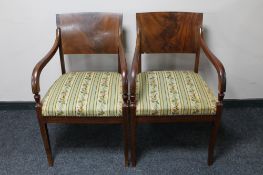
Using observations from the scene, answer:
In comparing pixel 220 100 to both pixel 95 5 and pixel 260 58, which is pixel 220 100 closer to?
pixel 260 58

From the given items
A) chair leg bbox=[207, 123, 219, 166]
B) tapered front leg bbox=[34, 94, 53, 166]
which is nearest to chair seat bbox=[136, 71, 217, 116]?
chair leg bbox=[207, 123, 219, 166]

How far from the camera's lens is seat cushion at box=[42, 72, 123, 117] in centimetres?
137

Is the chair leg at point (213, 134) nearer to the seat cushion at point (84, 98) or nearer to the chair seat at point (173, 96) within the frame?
the chair seat at point (173, 96)

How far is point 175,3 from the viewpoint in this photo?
1.70 m

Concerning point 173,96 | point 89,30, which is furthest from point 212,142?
point 89,30

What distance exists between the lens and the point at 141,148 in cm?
170

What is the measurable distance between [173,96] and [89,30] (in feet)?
→ 2.07

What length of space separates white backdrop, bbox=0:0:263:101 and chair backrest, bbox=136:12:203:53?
12 cm

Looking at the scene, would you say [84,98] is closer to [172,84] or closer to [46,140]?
[46,140]

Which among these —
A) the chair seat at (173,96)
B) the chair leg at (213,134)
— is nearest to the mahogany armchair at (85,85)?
the chair seat at (173,96)

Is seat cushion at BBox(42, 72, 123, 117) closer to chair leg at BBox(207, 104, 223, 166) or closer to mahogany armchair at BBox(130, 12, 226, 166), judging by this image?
mahogany armchair at BBox(130, 12, 226, 166)

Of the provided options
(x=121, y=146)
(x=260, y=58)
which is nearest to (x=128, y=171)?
(x=121, y=146)

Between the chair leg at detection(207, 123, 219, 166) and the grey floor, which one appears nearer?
the chair leg at detection(207, 123, 219, 166)

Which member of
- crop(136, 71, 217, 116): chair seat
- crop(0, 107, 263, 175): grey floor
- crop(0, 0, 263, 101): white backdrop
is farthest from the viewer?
crop(0, 0, 263, 101): white backdrop
